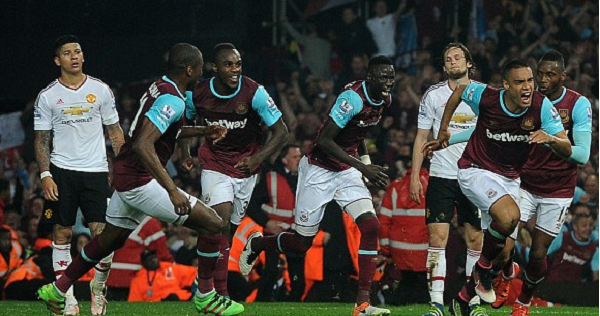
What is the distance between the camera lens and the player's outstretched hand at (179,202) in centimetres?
934

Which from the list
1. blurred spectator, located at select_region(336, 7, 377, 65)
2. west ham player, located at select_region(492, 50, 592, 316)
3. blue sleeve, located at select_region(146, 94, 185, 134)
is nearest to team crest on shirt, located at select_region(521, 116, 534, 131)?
west ham player, located at select_region(492, 50, 592, 316)

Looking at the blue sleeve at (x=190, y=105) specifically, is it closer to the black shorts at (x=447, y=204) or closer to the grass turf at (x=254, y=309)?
the grass turf at (x=254, y=309)

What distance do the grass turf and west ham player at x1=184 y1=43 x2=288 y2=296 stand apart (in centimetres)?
96

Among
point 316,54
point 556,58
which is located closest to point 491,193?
point 556,58

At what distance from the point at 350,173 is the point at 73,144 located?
8.41ft

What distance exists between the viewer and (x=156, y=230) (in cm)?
1520

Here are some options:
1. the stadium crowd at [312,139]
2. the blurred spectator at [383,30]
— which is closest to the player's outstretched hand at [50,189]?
the stadium crowd at [312,139]

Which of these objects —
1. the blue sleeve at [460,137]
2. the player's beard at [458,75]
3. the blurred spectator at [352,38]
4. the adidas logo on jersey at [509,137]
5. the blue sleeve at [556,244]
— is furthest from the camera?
the blurred spectator at [352,38]

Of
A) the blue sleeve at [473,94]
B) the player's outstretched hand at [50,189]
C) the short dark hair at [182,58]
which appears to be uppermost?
the short dark hair at [182,58]

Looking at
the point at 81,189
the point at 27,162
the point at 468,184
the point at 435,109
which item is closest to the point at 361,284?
the point at 468,184

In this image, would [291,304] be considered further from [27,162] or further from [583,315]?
[27,162]

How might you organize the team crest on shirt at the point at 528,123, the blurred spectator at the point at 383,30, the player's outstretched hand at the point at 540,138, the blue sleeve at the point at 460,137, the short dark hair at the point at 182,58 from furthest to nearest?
the blurred spectator at the point at 383,30
the blue sleeve at the point at 460,137
the team crest on shirt at the point at 528,123
the player's outstretched hand at the point at 540,138
the short dark hair at the point at 182,58

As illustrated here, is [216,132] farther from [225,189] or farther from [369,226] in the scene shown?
[369,226]

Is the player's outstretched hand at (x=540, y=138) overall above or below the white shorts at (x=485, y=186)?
above
